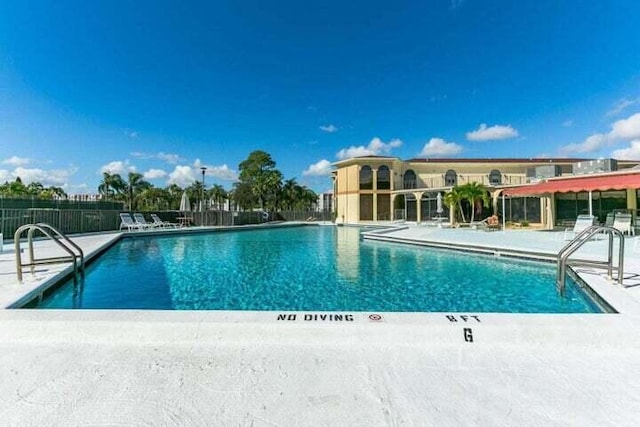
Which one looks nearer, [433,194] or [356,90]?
[356,90]

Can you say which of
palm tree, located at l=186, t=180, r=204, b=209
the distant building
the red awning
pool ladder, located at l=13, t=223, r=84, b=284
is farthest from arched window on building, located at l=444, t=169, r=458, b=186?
palm tree, located at l=186, t=180, r=204, b=209

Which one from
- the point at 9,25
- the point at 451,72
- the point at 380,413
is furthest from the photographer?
the point at 451,72

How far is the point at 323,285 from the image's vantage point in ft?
21.9

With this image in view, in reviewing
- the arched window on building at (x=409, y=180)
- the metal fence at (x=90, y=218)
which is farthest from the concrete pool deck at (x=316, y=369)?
the arched window on building at (x=409, y=180)

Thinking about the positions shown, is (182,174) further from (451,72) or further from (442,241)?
(442,241)

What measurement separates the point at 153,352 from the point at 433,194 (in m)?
29.2

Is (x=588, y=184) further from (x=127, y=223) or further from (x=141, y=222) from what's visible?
(x=141, y=222)

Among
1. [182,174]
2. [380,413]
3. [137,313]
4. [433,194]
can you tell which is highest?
[182,174]

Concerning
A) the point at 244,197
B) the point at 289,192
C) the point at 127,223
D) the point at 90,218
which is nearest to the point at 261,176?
the point at 244,197

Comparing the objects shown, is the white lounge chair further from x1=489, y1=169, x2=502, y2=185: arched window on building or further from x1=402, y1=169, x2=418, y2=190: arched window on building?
x1=489, y1=169, x2=502, y2=185: arched window on building

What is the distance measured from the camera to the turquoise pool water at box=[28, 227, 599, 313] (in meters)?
5.42

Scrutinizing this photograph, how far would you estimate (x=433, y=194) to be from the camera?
2994 centimetres

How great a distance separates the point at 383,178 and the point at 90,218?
24.1m

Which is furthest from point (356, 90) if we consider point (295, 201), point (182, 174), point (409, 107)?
point (182, 174)
